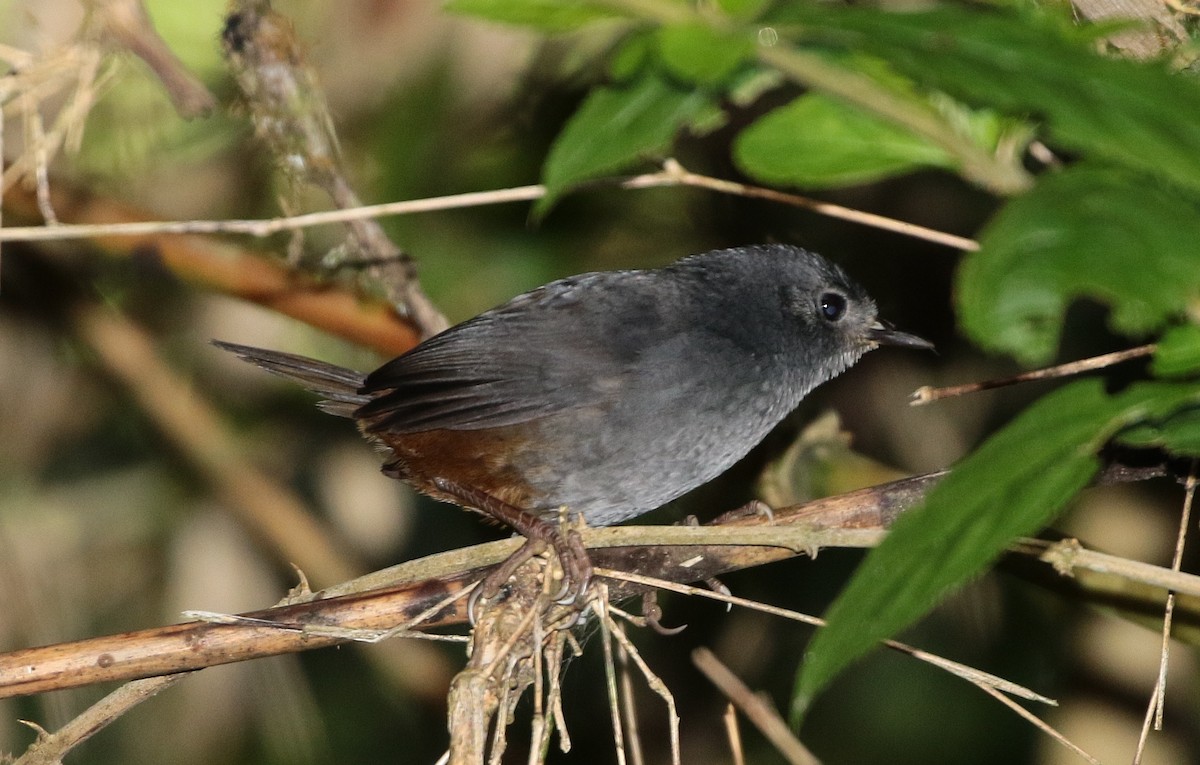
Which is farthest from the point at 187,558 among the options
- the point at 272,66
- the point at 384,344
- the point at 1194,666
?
the point at 1194,666

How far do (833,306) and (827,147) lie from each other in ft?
7.87

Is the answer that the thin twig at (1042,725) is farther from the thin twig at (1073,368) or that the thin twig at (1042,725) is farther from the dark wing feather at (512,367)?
the dark wing feather at (512,367)

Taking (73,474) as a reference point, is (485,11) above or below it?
below

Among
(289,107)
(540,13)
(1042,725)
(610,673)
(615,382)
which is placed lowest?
(1042,725)

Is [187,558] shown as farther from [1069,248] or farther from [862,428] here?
[1069,248]

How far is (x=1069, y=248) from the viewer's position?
0.94 m

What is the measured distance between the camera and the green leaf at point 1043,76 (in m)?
0.94

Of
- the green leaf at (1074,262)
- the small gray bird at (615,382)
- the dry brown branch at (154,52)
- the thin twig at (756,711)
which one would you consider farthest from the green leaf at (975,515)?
the small gray bird at (615,382)

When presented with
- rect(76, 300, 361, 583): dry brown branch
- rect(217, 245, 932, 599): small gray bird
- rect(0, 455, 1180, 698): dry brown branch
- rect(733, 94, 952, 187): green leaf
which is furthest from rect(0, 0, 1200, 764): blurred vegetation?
rect(733, 94, 952, 187): green leaf

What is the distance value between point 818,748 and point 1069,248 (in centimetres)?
419

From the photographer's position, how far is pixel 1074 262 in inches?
36.4

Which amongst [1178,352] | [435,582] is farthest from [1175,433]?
[435,582]

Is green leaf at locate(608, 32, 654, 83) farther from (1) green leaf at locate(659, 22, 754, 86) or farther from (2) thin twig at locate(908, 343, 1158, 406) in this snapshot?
(2) thin twig at locate(908, 343, 1158, 406)

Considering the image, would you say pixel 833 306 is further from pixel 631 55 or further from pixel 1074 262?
pixel 1074 262
